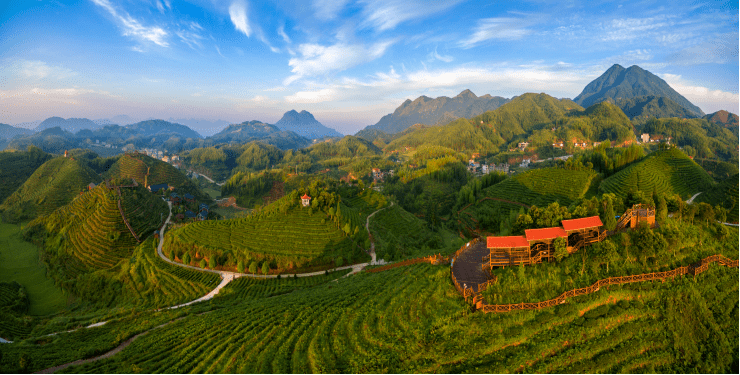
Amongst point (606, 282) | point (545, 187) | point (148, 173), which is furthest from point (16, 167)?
point (545, 187)

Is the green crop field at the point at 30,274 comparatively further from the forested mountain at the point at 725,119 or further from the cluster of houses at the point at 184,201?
the forested mountain at the point at 725,119

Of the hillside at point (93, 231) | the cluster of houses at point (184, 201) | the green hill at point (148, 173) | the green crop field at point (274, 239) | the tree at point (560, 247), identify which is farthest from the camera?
the green hill at point (148, 173)

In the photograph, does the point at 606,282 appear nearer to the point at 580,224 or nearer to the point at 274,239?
the point at 580,224

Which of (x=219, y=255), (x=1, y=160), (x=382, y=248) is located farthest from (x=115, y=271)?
(x=1, y=160)

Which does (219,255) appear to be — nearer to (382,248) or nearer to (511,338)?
(382,248)

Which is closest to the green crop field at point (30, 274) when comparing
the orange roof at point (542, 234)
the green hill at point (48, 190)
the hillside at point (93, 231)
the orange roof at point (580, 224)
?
the hillside at point (93, 231)

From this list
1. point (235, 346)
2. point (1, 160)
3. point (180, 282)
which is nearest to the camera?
point (235, 346)
